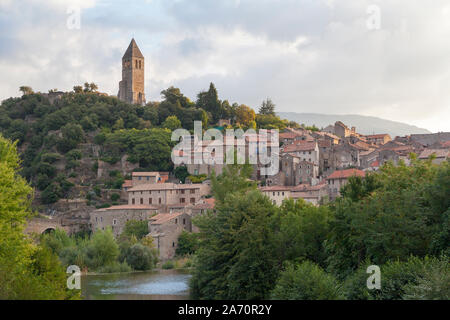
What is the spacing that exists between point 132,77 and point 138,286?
72636mm

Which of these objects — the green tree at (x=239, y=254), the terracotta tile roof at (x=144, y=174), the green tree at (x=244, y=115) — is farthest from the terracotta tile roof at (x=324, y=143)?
the green tree at (x=239, y=254)

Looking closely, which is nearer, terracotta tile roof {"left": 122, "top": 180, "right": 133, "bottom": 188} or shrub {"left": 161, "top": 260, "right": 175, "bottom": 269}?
shrub {"left": 161, "top": 260, "right": 175, "bottom": 269}

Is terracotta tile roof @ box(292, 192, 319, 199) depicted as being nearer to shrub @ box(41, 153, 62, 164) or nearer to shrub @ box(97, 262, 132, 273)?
shrub @ box(97, 262, 132, 273)

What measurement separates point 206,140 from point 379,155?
2363 centimetres

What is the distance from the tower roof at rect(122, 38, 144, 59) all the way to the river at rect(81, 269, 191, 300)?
6755cm

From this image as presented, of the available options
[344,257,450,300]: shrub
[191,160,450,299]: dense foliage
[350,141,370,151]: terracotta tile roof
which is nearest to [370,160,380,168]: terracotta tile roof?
[350,141,370,151]: terracotta tile roof

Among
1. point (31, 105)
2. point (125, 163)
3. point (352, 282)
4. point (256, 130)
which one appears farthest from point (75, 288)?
point (31, 105)

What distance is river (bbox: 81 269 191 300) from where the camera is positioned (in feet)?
103

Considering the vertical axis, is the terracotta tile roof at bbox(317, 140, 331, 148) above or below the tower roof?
below

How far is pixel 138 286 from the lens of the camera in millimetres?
35312

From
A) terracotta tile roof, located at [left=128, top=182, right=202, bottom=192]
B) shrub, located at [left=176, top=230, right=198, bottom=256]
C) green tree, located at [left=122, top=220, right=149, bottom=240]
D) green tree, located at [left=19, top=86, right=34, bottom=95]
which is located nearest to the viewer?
shrub, located at [left=176, top=230, right=198, bottom=256]

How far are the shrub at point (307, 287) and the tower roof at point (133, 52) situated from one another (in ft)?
288

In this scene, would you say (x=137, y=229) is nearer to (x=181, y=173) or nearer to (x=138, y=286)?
(x=181, y=173)

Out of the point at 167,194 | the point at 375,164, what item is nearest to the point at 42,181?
the point at 167,194
